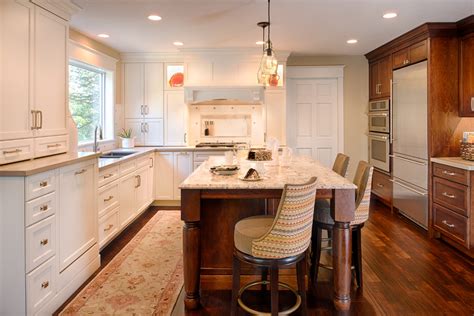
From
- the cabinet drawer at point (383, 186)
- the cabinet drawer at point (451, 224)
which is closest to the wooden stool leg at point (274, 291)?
the cabinet drawer at point (451, 224)

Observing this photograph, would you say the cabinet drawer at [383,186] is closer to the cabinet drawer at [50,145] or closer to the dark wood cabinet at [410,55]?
the dark wood cabinet at [410,55]

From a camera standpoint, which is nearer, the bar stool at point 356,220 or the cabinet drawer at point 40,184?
the cabinet drawer at point 40,184

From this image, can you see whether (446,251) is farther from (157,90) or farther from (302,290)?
(157,90)

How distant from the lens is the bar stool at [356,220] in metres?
2.78

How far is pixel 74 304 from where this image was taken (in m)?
2.66

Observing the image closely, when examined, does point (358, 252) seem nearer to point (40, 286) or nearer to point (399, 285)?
point (399, 285)

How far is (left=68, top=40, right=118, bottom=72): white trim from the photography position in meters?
4.43

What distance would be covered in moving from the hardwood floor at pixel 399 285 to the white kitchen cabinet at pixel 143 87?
3.74 meters

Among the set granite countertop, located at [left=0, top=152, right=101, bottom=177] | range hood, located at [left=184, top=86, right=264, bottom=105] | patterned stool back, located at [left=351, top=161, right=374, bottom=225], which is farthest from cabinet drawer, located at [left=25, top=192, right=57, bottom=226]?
range hood, located at [left=184, top=86, right=264, bottom=105]

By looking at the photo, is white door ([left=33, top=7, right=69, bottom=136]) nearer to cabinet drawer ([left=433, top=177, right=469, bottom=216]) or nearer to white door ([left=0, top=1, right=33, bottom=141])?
white door ([left=0, top=1, right=33, bottom=141])

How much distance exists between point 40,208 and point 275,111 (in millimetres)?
4104

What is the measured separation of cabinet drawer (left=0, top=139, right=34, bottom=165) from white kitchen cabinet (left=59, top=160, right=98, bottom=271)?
1.03 ft

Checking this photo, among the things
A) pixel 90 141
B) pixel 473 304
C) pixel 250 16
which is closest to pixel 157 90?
pixel 90 141

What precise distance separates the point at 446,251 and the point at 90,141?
14.8 feet
